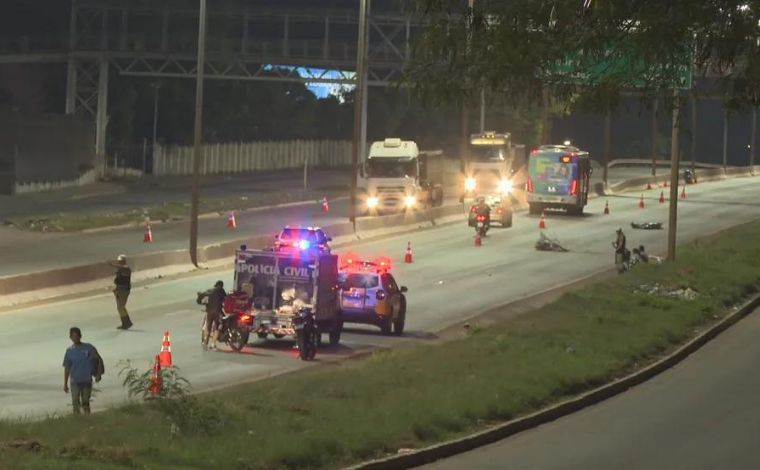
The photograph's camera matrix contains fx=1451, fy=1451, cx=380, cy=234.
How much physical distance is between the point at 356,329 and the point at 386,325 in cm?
147

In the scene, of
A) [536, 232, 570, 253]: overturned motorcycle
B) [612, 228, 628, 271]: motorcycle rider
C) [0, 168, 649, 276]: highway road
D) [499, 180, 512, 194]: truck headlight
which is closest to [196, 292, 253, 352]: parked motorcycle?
[0, 168, 649, 276]: highway road

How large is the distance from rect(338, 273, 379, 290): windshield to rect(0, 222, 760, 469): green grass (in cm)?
233

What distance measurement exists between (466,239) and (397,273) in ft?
39.1

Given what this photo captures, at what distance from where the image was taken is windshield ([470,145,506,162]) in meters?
76.0

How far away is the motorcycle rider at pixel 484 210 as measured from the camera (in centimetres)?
5700

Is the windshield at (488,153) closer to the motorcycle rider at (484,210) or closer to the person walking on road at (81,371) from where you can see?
the motorcycle rider at (484,210)

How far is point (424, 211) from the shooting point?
62.4 metres

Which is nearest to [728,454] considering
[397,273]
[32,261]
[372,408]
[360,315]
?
[372,408]

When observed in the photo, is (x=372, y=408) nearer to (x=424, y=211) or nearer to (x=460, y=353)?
(x=460, y=353)

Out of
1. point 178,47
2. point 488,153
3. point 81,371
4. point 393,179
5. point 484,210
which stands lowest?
point 81,371

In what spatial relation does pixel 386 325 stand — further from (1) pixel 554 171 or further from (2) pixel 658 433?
(1) pixel 554 171

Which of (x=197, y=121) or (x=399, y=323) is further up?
(x=197, y=121)

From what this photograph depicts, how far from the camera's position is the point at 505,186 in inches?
2960

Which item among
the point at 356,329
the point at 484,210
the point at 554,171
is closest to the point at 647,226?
the point at 554,171
